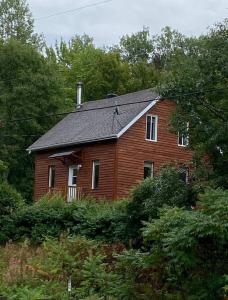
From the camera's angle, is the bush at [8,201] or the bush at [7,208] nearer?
the bush at [7,208]

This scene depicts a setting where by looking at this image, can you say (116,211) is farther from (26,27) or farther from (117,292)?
(26,27)

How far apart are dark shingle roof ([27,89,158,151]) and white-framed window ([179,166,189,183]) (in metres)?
16.0

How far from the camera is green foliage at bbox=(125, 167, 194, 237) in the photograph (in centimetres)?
2047

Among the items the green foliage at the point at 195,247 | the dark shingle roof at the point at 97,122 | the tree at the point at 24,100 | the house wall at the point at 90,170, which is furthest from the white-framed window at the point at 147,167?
the green foliage at the point at 195,247

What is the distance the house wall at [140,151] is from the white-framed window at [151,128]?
23 cm

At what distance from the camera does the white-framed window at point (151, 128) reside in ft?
134

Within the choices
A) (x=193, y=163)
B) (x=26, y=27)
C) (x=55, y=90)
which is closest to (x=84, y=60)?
(x=26, y=27)

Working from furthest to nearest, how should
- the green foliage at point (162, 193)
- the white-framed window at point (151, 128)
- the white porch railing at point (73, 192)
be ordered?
the white-framed window at point (151, 128), the white porch railing at point (73, 192), the green foliage at point (162, 193)

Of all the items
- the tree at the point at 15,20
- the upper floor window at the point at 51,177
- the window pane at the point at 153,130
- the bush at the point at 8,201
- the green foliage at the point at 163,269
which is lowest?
the green foliage at the point at 163,269

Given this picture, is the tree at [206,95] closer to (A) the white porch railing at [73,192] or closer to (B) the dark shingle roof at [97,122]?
(B) the dark shingle roof at [97,122]

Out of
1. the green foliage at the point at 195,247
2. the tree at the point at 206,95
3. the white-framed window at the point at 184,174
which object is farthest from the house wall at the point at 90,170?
the green foliage at the point at 195,247

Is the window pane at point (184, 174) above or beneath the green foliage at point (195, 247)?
above

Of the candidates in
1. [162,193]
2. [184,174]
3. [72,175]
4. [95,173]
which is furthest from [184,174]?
[72,175]

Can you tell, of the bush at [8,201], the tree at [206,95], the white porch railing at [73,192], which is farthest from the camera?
the white porch railing at [73,192]
